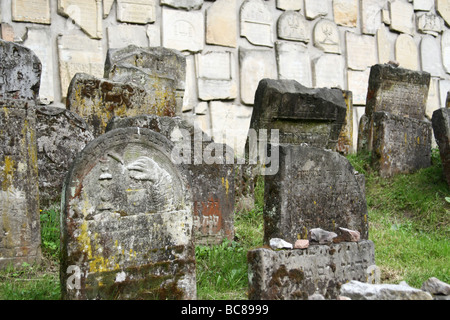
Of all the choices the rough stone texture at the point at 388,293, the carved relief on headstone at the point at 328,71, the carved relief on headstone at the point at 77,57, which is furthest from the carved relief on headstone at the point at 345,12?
the rough stone texture at the point at 388,293

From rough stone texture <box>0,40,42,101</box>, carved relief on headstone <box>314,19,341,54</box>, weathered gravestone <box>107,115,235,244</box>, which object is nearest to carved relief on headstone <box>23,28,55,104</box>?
rough stone texture <box>0,40,42,101</box>

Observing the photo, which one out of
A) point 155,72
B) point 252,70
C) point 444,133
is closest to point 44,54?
point 155,72

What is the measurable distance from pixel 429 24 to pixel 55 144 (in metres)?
9.47

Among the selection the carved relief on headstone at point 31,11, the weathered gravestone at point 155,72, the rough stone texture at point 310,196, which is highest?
the carved relief on headstone at point 31,11

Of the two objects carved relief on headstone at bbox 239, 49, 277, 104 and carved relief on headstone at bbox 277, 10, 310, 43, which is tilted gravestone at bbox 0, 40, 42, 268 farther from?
carved relief on headstone at bbox 277, 10, 310, 43

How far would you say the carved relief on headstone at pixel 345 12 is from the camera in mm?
10500

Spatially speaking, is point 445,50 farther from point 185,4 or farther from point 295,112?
point 295,112

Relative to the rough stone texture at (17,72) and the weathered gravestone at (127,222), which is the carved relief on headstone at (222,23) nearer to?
the rough stone texture at (17,72)

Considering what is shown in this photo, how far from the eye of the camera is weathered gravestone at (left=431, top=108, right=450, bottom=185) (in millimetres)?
5824

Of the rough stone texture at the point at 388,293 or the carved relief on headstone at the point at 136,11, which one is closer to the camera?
the rough stone texture at the point at 388,293

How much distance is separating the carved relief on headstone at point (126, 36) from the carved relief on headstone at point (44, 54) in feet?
3.27

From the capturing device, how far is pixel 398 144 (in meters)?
6.76

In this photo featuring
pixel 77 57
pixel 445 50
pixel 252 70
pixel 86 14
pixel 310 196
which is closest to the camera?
pixel 310 196

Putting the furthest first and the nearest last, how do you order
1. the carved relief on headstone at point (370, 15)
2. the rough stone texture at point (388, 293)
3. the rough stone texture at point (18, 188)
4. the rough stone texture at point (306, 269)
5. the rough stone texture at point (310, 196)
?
1. the carved relief on headstone at point (370, 15)
2. the rough stone texture at point (18, 188)
3. the rough stone texture at point (310, 196)
4. the rough stone texture at point (306, 269)
5. the rough stone texture at point (388, 293)
